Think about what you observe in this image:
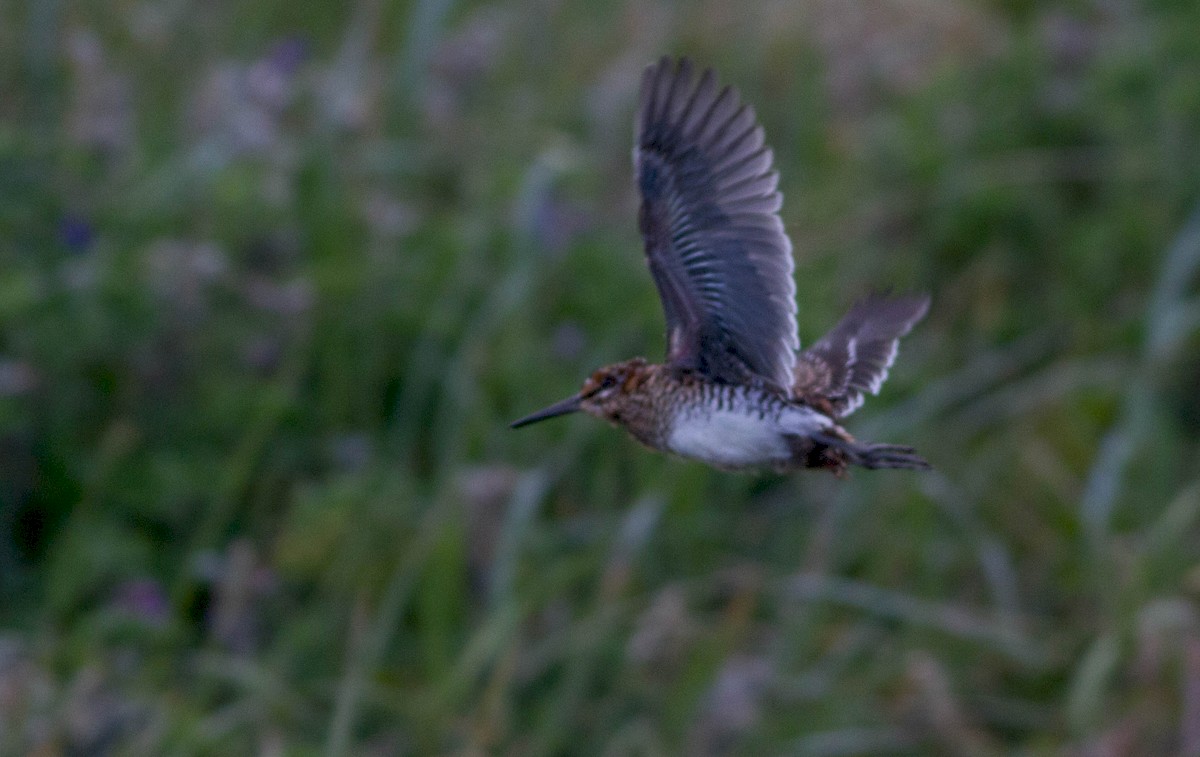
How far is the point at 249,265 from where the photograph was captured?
4.95 m

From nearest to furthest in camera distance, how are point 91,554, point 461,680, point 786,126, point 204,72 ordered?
point 461,680, point 91,554, point 204,72, point 786,126

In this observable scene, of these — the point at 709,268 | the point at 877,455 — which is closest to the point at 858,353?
the point at 709,268

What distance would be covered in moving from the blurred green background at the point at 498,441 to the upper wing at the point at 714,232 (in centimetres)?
133

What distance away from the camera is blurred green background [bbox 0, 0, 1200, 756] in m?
4.25

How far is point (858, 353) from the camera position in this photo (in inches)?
125

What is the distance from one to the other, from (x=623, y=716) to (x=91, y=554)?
1.31 m

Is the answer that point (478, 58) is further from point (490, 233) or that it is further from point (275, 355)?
point (275, 355)

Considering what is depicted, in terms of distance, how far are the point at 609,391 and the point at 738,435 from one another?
308mm

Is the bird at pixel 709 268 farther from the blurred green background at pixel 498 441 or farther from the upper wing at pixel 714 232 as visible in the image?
the blurred green background at pixel 498 441

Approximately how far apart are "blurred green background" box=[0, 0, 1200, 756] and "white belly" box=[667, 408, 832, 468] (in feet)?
4.34

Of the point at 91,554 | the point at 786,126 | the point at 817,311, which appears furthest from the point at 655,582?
the point at 786,126

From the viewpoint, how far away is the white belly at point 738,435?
2586 millimetres

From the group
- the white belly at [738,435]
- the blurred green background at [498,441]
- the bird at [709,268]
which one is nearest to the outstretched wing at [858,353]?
the bird at [709,268]

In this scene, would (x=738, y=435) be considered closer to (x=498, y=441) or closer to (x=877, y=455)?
(x=877, y=455)
